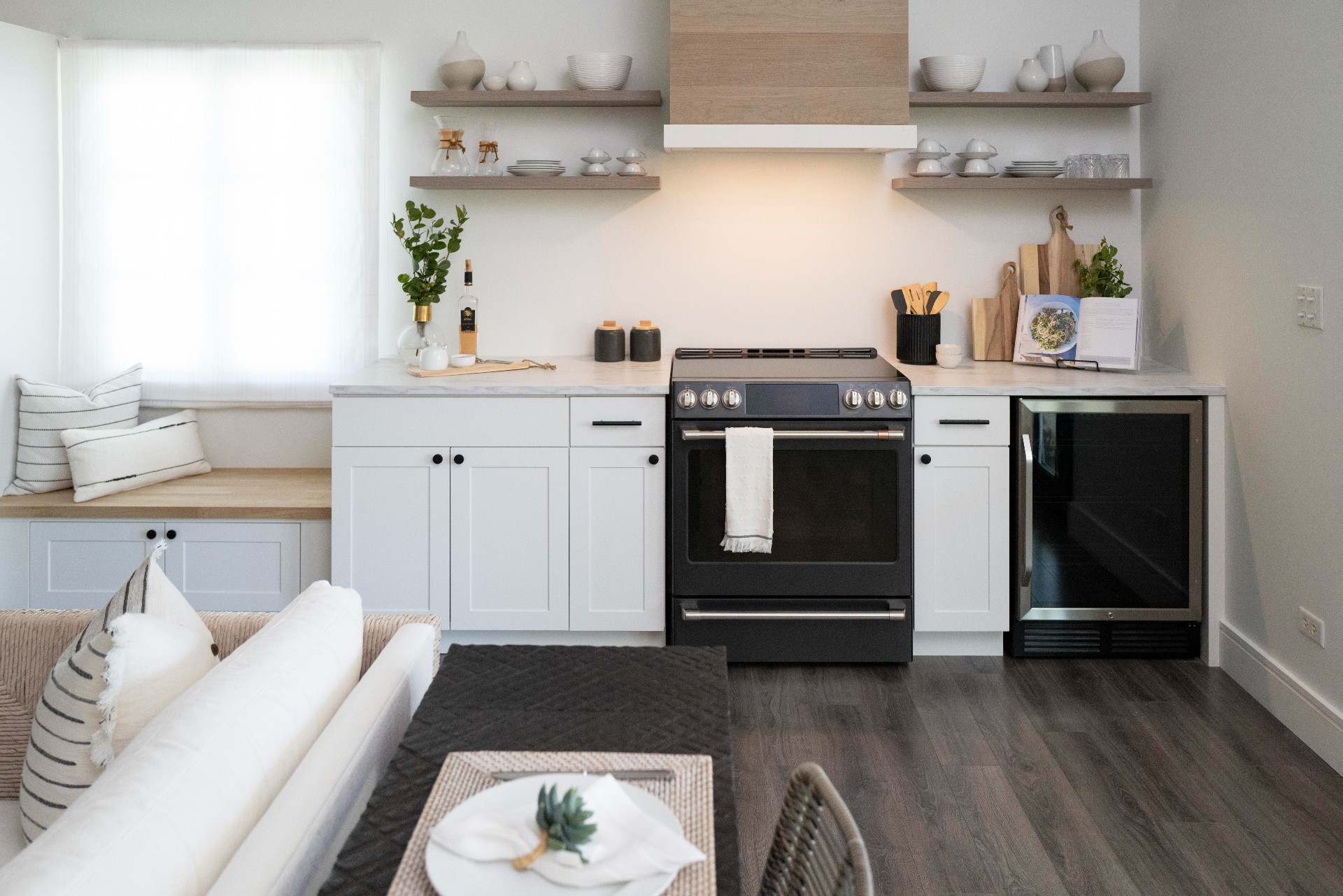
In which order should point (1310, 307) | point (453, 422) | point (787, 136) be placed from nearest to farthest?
point (1310, 307), point (453, 422), point (787, 136)

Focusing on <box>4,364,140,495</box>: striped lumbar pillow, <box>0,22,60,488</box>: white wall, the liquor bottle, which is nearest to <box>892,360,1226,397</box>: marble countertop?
the liquor bottle

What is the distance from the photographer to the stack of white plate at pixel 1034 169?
13.1 ft

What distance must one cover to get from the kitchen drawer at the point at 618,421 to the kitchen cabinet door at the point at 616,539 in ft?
0.10

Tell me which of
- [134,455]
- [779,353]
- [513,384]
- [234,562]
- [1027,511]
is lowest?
[234,562]

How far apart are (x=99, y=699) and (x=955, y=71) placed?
3373 millimetres

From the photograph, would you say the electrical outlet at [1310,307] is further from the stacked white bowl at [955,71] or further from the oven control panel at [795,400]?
the stacked white bowl at [955,71]

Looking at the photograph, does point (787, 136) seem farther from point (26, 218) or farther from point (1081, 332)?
point (26, 218)

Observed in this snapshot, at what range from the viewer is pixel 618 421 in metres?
3.64

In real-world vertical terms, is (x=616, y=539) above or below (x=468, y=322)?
below

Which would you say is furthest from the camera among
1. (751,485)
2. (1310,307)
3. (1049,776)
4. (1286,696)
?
(751,485)

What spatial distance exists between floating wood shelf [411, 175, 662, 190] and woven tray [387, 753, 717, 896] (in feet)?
9.08

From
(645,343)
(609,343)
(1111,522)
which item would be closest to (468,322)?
(609,343)

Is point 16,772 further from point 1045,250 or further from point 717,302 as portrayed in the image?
point 1045,250

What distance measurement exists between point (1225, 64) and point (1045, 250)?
2.94 ft
